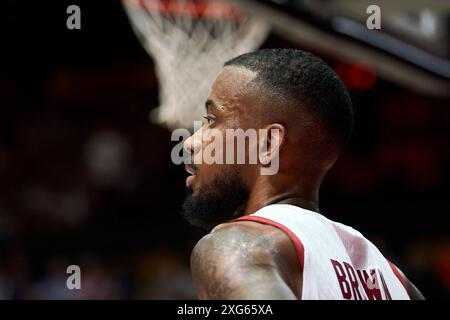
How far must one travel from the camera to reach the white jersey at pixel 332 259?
1771 millimetres

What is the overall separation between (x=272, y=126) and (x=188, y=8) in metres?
3.21

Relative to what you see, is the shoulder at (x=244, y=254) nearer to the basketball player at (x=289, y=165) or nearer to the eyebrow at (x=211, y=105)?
the basketball player at (x=289, y=165)

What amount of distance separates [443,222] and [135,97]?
4.56 metres

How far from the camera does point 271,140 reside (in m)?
1.99

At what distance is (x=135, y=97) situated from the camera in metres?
10.9

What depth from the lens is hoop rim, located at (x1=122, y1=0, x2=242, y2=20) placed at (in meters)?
4.98

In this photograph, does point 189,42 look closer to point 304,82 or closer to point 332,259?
point 304,82

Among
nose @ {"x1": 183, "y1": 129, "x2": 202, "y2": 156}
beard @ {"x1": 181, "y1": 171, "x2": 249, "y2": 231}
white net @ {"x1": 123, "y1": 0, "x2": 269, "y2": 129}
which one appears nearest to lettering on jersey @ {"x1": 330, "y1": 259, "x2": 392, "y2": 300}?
beard @ {"x1": 181, "y1": 171, "x2": 249, "y2": 231}

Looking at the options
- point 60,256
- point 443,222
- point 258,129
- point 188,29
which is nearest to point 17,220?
point 60,256

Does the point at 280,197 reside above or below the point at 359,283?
above

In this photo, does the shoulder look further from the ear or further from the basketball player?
the ear

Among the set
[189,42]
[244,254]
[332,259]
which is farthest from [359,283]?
[189,42]

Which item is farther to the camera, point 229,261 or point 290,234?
point 290,234

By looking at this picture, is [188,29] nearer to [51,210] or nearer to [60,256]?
[60,256]
